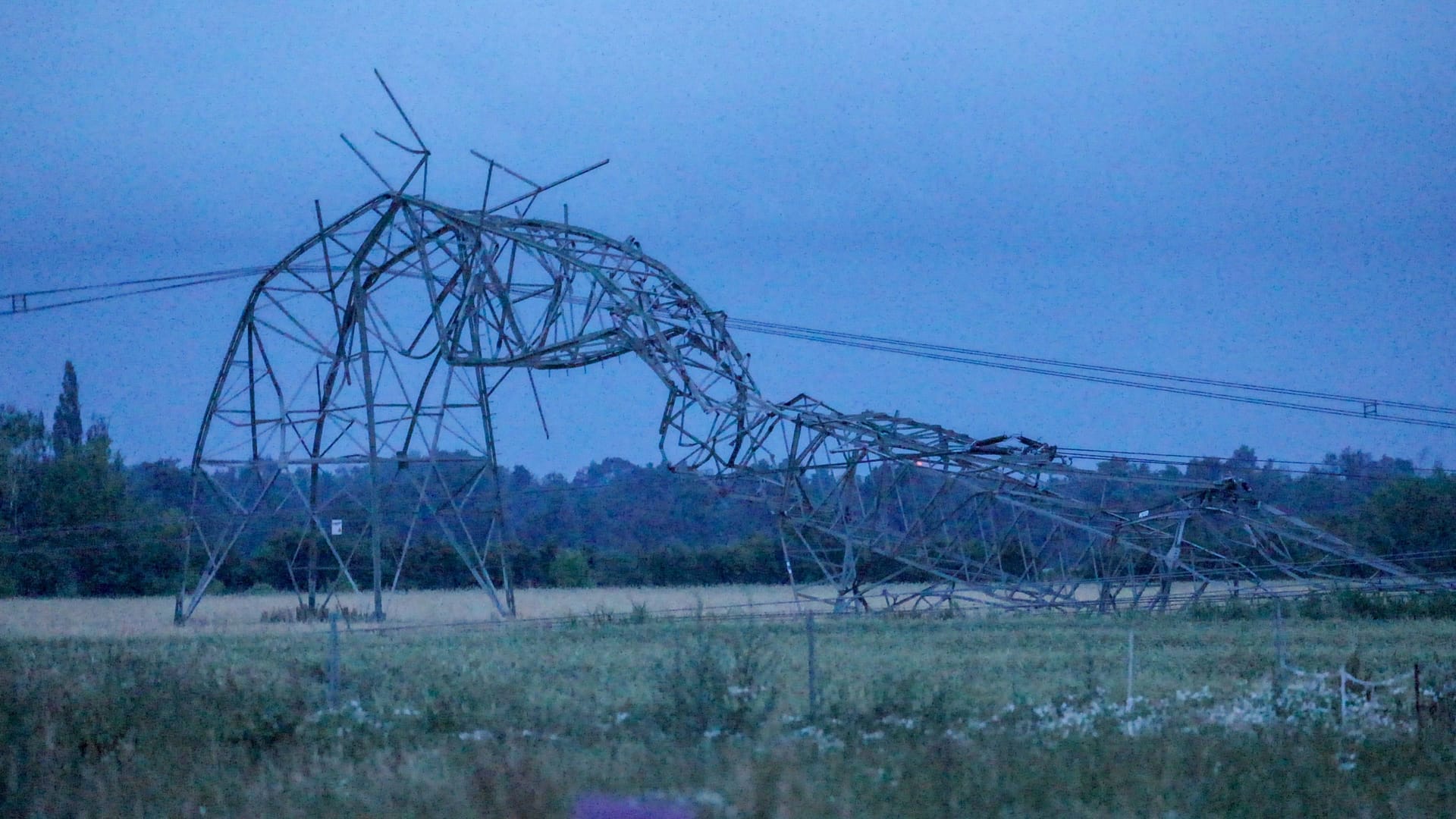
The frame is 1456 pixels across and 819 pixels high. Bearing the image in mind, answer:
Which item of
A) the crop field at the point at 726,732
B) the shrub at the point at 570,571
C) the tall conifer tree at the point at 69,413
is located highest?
the tall conifer tree at the point at 69,413

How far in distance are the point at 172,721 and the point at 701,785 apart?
6.20 metres

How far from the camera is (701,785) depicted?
797 centimetres

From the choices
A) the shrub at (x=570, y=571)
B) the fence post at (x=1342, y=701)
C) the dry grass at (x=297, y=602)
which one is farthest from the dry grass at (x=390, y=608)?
the fence post at (x=1342, y=701)

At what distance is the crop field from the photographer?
8.71m

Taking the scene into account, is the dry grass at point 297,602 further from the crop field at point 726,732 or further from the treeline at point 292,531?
the crop field at point 726,732

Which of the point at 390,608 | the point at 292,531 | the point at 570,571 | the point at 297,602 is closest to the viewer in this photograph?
the point at 390,608

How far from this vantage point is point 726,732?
11.2 m

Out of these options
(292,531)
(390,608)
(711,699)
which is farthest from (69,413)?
(711,699)

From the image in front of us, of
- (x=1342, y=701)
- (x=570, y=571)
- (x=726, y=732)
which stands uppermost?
(x=570, y=571)

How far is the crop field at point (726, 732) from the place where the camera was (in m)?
8.71

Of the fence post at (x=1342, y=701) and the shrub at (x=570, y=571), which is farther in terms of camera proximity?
the shrub at (x=570, y=571)

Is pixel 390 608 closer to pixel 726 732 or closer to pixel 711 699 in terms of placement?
pixel 711 699

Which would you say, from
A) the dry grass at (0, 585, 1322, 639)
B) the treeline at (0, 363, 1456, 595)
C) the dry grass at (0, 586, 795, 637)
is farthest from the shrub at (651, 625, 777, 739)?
the treeline at (0, 363, 1456, 595)

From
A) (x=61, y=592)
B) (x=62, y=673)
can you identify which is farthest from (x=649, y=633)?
(x=61, y=592)
